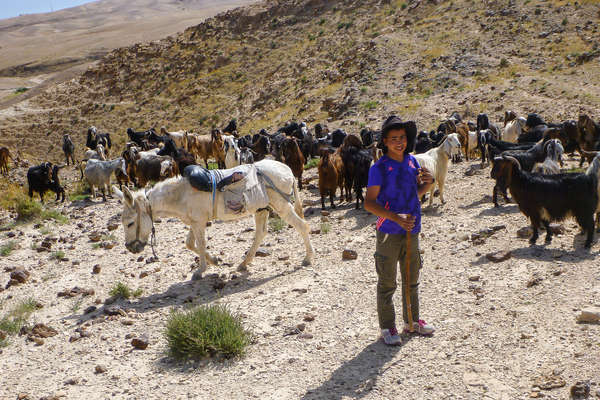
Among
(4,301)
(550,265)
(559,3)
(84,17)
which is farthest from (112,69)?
(84,17)

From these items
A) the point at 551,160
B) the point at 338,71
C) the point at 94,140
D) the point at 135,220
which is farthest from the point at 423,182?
the point at 338,71

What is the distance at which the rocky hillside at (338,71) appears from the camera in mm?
25547

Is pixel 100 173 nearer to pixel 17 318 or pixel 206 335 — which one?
pixel 17 318

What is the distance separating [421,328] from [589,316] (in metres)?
1.55

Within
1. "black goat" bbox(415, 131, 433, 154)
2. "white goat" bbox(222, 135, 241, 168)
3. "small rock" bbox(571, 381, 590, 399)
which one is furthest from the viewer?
"white goat" bbox(222, 135, 241, 168)

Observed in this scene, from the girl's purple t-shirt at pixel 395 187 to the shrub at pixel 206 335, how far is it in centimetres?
194

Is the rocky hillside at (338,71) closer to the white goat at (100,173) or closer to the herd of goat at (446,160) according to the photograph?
the herd of goat at (446,160)

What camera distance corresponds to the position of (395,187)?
4.60m

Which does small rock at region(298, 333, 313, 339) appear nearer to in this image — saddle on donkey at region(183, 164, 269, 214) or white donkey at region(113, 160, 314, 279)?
white donkey at region(113, 160, 314, 279)

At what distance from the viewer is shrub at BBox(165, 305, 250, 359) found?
5258mm

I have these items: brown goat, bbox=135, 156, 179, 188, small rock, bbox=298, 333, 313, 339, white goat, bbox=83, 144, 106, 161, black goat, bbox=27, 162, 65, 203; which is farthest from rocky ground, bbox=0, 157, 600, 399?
white goat, bbox=83, 144, 106, 161

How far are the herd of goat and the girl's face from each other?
0.24 meters

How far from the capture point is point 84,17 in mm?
153500

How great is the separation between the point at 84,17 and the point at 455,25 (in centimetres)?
14770
